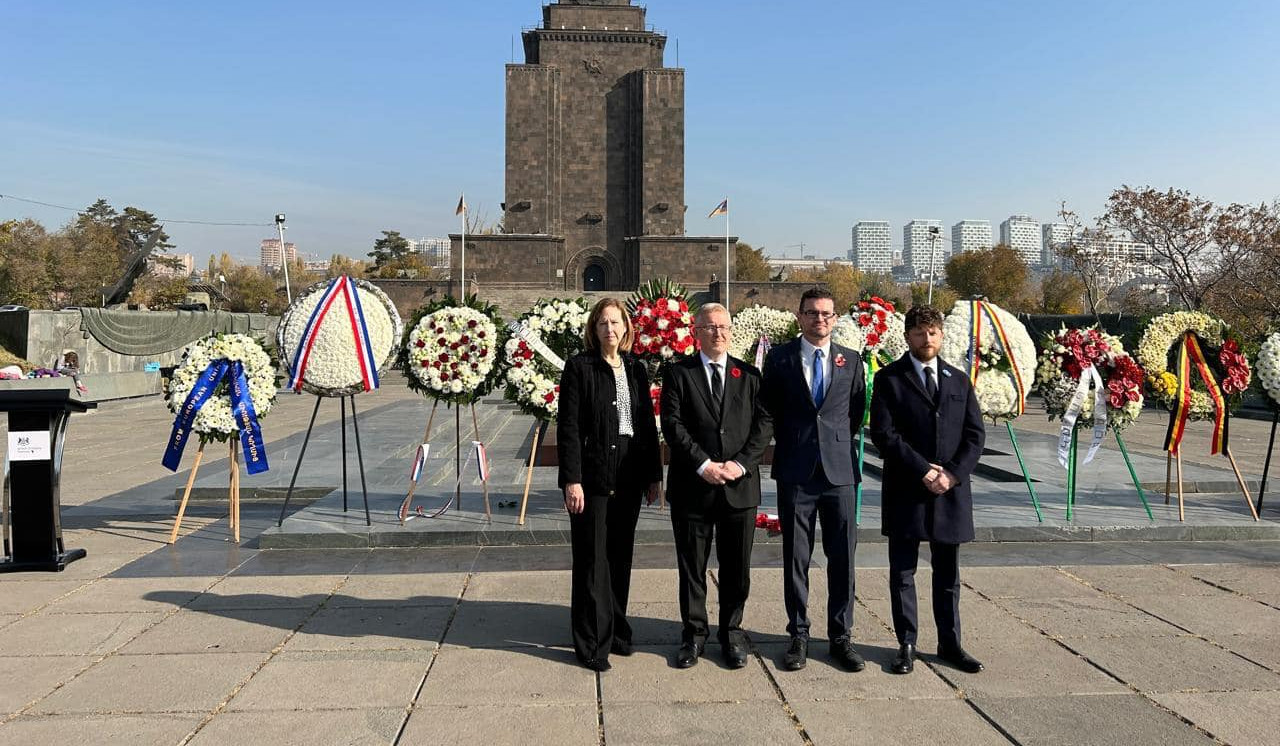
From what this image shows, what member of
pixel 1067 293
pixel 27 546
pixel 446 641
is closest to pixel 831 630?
pixel 446 641

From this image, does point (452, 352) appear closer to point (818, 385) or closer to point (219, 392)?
point (219, 392)

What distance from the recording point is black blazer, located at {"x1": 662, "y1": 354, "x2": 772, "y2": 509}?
4609 mm

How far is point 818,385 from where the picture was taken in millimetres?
4754

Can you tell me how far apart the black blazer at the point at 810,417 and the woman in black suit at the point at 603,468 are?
721mm

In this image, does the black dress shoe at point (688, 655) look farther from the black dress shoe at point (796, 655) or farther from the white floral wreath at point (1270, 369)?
the white floral wreath at point (1270, 369)

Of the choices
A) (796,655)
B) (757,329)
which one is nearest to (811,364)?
(796,655)

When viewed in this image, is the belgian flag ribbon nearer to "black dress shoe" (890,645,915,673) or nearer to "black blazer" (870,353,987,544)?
"black blazer" (870,353,987,544)

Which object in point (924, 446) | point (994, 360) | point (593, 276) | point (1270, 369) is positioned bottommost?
point (924, 446)

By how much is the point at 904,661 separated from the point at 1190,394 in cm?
597

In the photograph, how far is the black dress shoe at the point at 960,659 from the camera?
454cm

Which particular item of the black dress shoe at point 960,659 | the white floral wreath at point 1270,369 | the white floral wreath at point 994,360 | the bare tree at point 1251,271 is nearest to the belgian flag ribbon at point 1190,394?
the white floral wreath at point 1270,369

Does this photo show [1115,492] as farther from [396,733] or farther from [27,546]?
[27,546]

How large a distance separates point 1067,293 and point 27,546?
65918 mm

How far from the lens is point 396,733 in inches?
150
